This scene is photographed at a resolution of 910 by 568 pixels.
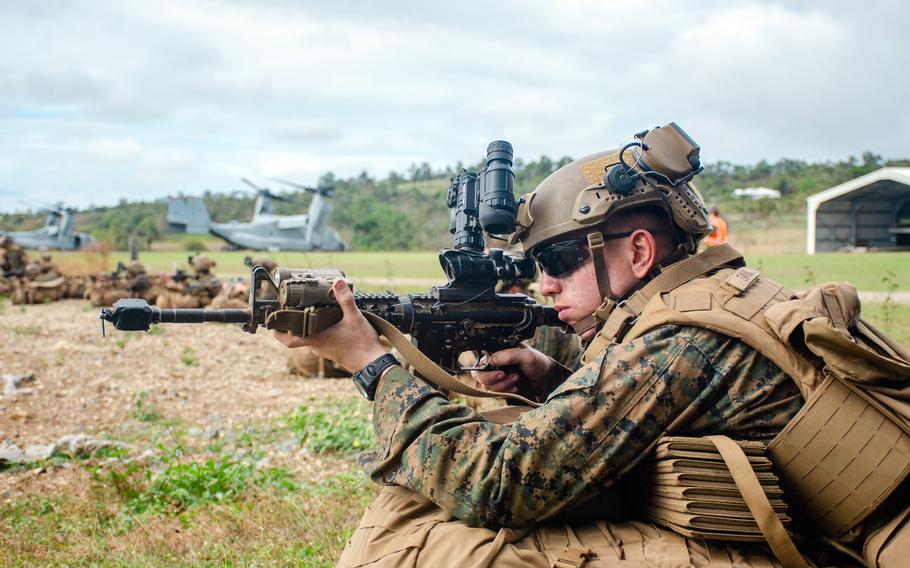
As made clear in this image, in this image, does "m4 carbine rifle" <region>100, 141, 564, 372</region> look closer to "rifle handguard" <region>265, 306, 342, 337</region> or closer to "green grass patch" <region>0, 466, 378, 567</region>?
"rifle handguard" <region>265, 306, 342, 337</region>

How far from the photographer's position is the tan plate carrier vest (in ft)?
7.33

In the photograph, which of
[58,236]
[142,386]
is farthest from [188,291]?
[58,236]

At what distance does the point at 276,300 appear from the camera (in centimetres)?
305

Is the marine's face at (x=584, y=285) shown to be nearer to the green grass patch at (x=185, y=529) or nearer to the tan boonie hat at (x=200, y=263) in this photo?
the green grass patch at (x=185, y=529)

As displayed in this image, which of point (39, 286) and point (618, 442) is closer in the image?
point (618, 442)

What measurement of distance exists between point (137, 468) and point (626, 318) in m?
4.26

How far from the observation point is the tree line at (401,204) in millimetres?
54875

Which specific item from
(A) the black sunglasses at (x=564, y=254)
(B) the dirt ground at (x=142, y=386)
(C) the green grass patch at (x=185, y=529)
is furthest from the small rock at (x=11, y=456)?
(A) the black sunglasses at (x=564, y=254)

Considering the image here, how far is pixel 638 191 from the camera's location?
9.59ft

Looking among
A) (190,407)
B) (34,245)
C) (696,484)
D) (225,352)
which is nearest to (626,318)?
(696,484)

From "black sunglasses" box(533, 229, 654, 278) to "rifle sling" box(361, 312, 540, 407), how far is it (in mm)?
591

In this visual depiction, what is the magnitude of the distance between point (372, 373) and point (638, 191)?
4.15 feet

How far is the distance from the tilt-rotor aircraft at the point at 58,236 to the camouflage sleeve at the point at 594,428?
179 feet

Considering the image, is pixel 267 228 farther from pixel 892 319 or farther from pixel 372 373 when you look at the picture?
pixel 372 373
